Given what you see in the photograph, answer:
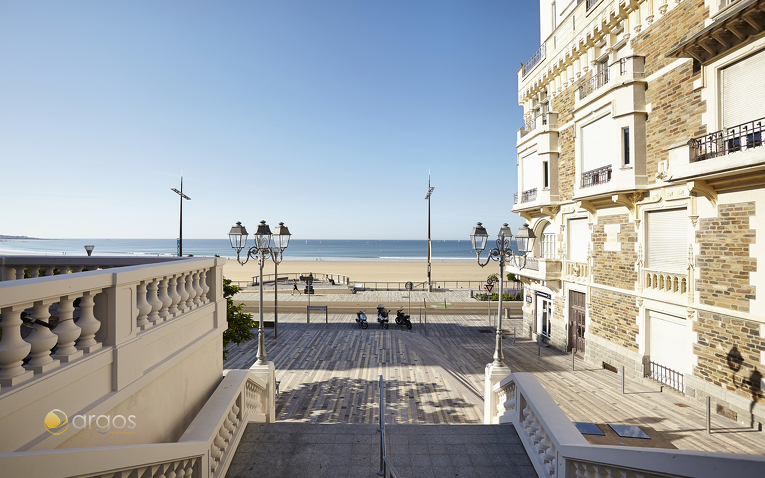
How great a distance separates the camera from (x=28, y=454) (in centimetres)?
186

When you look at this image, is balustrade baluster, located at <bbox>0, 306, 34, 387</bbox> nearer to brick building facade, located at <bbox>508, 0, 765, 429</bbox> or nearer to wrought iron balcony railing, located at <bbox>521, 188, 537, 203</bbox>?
brick building facade, located at <bbox>508, 0, 765, 429</bbox>

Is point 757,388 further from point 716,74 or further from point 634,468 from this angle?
point 634,468

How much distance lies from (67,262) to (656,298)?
15420 millimetres

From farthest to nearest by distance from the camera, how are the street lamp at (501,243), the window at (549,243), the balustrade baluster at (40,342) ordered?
the window at (549,243) < the street lamp at (501,243) < the balustrade baluster at (40,342)

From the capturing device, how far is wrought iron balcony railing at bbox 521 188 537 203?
1874 cm

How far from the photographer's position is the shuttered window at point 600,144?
13.1m

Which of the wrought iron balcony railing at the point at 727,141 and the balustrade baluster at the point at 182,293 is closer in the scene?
the balustrade baluster at the point at 182,293

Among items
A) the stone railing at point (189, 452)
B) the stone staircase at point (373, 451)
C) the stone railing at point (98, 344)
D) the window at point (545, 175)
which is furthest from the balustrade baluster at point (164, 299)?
the window at point (545, 175)

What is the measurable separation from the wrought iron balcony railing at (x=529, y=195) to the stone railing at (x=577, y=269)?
4.09 m

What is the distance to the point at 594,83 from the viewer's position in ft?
48.7

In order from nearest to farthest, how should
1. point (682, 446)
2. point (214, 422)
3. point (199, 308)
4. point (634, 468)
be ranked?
1. point (634, 468)
2. point (214, 422)
3. point (199, 308)
4. point (682, 446)

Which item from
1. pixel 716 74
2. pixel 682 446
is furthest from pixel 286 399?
pixel 716 74

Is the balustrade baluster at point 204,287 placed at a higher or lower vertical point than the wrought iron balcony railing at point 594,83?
lower

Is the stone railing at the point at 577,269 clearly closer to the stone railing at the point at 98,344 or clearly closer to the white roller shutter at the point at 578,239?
the white roller shutter at the point at 578,239
